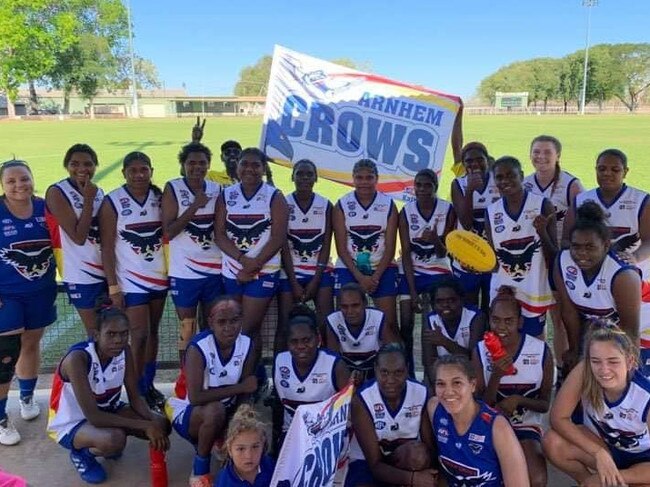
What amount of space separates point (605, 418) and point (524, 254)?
4.30 feet

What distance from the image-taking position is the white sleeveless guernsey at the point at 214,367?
332 centimetres

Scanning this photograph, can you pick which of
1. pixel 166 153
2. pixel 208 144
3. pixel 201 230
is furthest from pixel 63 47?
pixel 201 230

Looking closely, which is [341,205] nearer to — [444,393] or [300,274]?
[300,274]

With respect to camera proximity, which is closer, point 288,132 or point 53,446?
point 53,446

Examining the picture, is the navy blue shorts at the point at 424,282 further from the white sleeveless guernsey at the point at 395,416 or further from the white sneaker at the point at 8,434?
the white sneaker at the point at 8,434

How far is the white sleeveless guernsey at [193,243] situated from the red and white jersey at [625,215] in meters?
2.48

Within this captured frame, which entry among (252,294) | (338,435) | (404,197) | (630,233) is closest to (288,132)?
(404,197)

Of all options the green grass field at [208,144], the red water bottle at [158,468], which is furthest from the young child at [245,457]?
the green grass field at [208,144]

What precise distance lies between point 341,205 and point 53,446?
7.99 feet

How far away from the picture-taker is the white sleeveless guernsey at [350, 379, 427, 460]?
307 centimetres

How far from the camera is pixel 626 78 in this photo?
73.9 m

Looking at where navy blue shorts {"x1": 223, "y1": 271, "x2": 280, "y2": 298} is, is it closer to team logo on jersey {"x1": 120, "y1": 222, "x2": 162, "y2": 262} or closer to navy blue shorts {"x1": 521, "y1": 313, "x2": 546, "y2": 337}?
team logo on jersey {"x1": 120, "y1": 222, "x2": 162, "y2": 262}

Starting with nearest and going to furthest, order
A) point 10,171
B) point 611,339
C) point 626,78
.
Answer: point 611,339 < point 10,171 < point 626,78

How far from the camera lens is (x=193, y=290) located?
410cm
